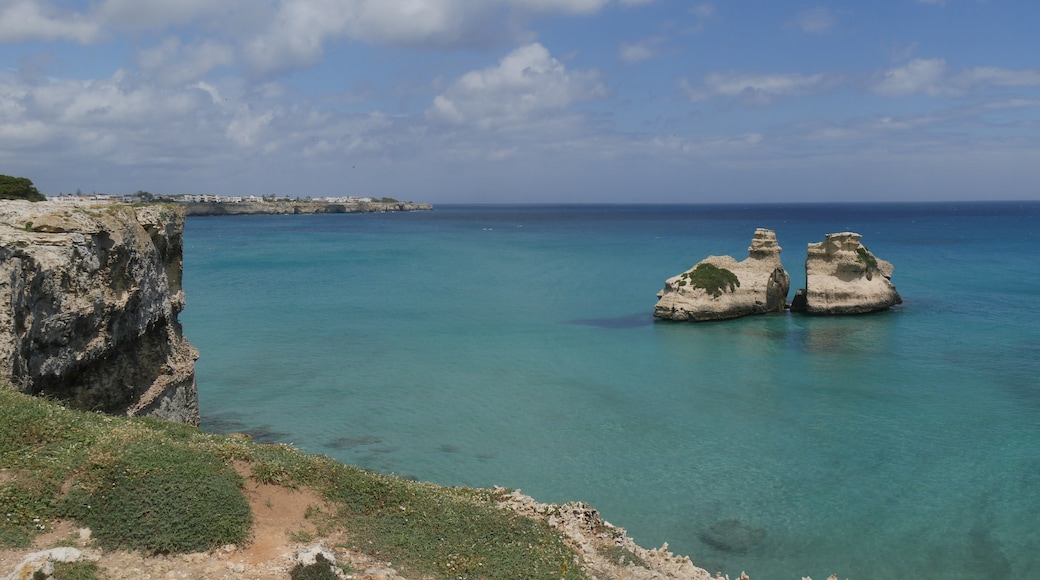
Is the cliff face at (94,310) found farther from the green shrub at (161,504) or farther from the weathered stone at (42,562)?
the weathered stone at (42,562)

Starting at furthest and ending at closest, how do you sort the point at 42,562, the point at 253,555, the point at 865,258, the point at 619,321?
the point at 865,258 < the point at 619,321 < the point at 253,555 < the point at 42,562

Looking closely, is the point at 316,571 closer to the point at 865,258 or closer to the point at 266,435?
the point at 266,435

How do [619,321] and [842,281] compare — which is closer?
[619,321]

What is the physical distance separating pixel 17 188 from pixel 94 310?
30.6 ft

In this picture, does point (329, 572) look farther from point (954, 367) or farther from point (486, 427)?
point (954, 367)

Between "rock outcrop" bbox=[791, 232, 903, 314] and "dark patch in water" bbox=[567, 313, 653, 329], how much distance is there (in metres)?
10.8

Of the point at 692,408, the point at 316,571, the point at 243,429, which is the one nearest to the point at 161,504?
the point at 316,571

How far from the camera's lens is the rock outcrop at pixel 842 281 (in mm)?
45969

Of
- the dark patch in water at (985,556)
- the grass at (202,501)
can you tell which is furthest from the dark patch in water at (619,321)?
the grass at (202,501)

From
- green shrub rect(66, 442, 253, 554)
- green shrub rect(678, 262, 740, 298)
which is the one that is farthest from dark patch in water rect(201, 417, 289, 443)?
green shrub rect(678, 262, 740, 298)

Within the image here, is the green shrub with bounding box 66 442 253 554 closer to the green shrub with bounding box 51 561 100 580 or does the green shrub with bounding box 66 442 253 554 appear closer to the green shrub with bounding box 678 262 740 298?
the green shrub with bounding box 51 561 100 580

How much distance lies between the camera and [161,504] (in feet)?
35.8

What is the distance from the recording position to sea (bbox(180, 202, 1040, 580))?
17266mm

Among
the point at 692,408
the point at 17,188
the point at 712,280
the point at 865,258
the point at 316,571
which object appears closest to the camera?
the point at 316,571
